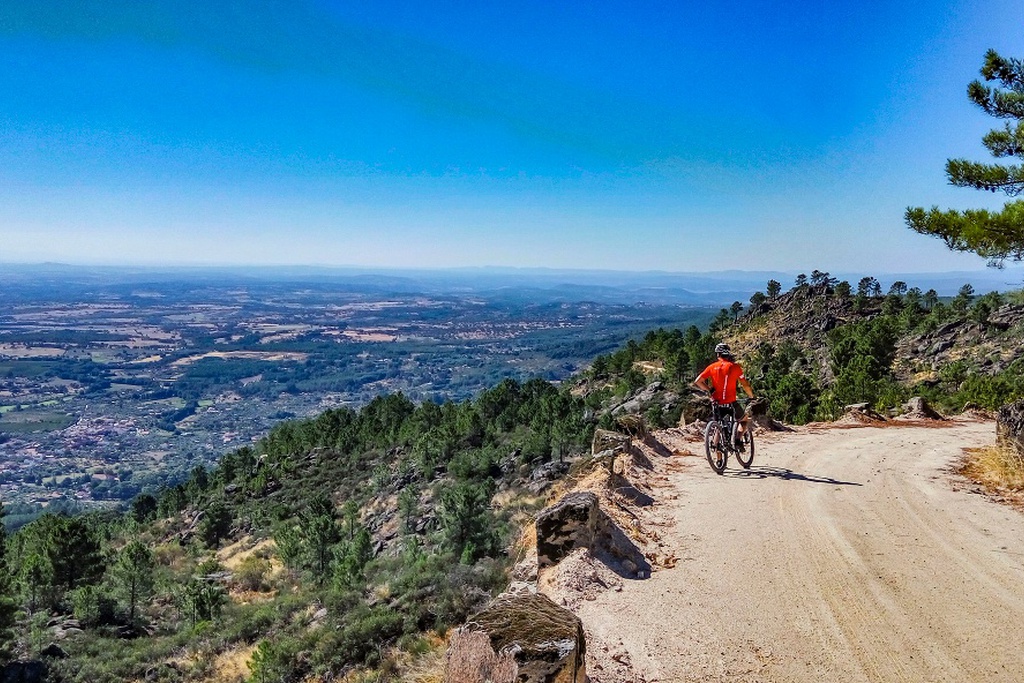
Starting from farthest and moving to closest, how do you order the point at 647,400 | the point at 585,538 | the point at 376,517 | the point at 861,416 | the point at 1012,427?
the point at 647,400 → the point at 376,517 → the point at 861,416 → the point at 1012,427 → the point at 585,538

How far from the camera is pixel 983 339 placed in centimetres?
4253

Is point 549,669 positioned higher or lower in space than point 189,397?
higher

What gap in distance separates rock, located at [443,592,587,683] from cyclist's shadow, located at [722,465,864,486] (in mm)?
7087

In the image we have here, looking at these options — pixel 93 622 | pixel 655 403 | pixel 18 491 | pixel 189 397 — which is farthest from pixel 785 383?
pixel 189 397

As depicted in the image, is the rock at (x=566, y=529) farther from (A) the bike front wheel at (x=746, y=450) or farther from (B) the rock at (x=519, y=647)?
(A) the bike front wheel at (x=746, y=450)

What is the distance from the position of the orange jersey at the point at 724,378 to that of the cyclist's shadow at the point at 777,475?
131cm

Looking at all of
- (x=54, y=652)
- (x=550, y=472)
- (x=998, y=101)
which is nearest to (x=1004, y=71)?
(x=998, y=101)

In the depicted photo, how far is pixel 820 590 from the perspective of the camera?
5828 mm

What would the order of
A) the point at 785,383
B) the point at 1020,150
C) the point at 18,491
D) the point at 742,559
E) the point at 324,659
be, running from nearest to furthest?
the point at 742,559
the point at 1020,150
the point at 324,659
the point at 785,383
the point at 18,491

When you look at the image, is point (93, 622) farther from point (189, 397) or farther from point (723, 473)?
point (189, 397)

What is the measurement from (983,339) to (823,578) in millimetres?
47921

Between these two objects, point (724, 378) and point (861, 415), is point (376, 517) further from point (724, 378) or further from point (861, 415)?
point (724, 378)

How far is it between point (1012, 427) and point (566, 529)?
9.44m

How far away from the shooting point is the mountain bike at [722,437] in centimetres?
1036
